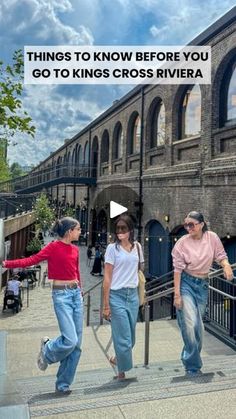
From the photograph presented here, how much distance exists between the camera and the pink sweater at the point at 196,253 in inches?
140

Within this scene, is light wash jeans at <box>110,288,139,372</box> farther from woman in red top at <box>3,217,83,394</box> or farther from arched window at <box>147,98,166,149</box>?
arched window at <box>147,98,166,149</box>

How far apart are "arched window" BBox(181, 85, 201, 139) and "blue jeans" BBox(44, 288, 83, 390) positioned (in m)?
9.49

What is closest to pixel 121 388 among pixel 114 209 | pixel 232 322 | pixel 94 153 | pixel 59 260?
pixel 59 260

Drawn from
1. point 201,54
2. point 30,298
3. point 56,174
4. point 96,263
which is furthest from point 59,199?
point 201,54

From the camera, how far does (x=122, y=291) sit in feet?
11.5

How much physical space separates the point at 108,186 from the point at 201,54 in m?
11.4

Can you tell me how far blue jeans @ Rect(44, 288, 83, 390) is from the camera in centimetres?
316

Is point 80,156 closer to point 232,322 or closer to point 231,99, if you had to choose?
point 231,99

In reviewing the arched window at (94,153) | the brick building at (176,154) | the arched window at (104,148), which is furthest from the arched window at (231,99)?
the arched window at (94,153)

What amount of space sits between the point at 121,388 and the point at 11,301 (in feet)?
30.6

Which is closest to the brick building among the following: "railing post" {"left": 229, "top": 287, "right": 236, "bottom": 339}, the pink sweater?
"railing post" {"left": 229, "top": 287, "right": 236, "bottom": 339}

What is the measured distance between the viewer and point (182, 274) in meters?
3.65

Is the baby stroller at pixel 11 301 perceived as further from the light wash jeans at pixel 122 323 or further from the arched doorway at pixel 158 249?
the light wash jeans at pixel 122 323

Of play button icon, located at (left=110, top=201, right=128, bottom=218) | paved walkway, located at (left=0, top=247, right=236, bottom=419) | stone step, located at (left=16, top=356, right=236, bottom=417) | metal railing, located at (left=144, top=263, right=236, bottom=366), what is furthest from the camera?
play button icon, located at (left=110, top=201, right=128, bottom=218)
